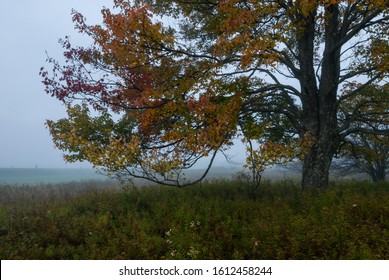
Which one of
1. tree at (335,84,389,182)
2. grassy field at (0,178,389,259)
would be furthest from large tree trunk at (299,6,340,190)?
tree at (335,84,389,182)

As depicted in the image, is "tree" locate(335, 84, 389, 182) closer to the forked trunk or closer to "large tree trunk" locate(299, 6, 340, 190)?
"large tree trunk" locate(299, 6, 340, 190)

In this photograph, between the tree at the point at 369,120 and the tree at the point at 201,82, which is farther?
the tree at the point at 369,120

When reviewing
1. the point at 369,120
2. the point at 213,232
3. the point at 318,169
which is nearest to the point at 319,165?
the point at 318,169

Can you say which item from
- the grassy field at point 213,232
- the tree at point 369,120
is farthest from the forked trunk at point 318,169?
the tree at point 369,120

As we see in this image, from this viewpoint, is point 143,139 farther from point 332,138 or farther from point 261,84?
point 332,138

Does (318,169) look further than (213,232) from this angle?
Yes

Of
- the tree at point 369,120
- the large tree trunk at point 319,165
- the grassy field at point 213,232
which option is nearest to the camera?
the grassy field at point 213,232

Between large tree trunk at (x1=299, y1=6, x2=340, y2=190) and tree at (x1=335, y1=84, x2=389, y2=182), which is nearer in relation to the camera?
large tree trunk at (x1=299, y1=6, x2=340, y2=190)

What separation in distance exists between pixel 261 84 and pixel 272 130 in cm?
199

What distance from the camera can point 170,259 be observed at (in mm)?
5645

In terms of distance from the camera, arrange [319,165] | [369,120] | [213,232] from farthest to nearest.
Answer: [369,120], [319,165], [213,232]

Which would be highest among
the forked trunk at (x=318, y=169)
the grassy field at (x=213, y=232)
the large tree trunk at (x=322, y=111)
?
the large tree trunk at (x=322, y=111)

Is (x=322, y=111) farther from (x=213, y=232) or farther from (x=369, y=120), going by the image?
(x=213, y=232)

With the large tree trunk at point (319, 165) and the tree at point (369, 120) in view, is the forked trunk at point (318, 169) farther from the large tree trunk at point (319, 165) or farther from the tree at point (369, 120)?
the tree at point (369, 120)
